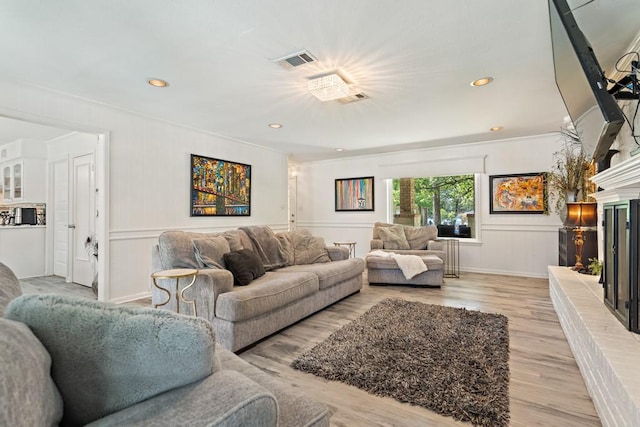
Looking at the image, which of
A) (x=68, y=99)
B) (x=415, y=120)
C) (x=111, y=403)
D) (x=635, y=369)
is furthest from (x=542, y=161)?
(x=68, y=99)

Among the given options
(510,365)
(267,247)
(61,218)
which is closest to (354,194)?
(267,247)

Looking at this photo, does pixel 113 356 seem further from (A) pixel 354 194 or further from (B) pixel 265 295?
(A) pixel 354 194

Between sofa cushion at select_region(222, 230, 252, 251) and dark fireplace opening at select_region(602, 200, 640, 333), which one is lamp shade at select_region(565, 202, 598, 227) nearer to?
dark fireplace opening at select_region(602, 200, 640, 333)

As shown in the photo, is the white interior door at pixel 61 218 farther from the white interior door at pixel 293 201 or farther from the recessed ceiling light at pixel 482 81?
the recessed ceiling light at pixel 482 81

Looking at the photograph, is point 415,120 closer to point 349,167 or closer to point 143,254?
point 349,167

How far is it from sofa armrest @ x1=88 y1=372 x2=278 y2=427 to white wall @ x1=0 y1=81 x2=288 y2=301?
3662 mm

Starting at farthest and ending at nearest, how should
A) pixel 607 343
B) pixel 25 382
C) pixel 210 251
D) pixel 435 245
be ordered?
pixel 435 245
pixel 210 251
pixel 607 343
pixel 25 382

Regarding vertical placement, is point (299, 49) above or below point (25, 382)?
above

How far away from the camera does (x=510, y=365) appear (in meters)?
2.22

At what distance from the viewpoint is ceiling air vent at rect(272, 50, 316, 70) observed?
8.09 feet

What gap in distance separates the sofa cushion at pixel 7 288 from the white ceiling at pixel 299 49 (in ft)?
5.48

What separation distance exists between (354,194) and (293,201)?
5.43ft

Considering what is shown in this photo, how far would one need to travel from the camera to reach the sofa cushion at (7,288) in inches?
36.2

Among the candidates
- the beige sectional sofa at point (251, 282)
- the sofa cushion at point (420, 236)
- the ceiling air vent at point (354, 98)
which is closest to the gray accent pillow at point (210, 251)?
the beige sectional sofa at point (251, 282)
